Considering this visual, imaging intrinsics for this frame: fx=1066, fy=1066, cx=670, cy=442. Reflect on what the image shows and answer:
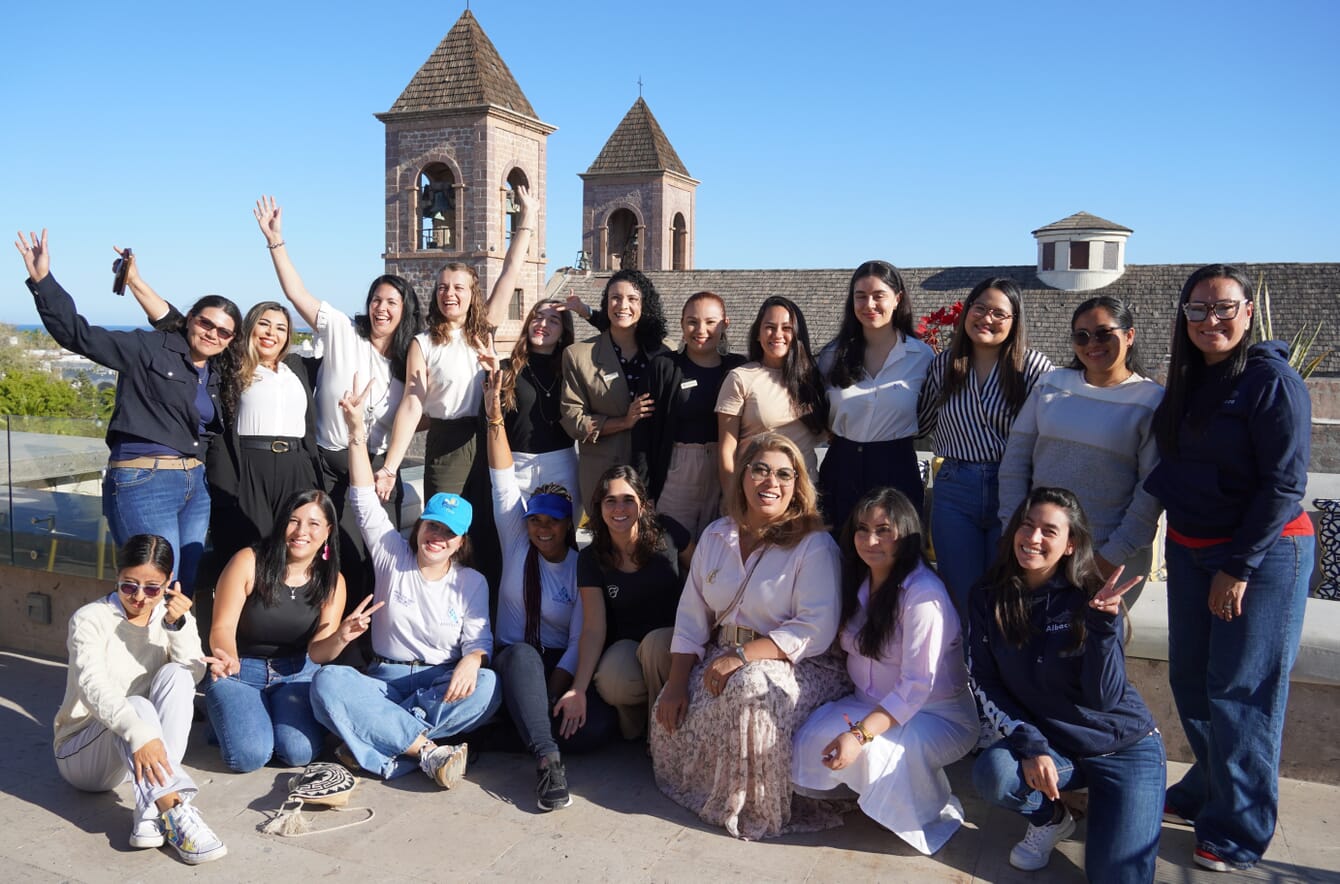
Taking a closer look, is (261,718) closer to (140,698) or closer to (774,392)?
(140,698)

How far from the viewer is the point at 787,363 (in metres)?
4.50

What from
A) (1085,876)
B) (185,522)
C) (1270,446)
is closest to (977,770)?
(1085,876)

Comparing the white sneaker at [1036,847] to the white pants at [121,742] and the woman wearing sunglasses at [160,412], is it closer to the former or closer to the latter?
the white pants at [121,742]

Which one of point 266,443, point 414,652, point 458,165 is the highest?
point 458,165

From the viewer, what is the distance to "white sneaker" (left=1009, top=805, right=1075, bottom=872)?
3.32 metres

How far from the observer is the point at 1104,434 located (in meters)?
3.62

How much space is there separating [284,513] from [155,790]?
1.14 m

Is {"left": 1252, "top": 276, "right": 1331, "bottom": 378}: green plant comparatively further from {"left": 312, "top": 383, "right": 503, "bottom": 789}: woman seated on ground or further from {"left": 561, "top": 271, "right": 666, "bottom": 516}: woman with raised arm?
{"left": 312, "top": 383, "right": 503, "bottom": 789}: woman seated on ground

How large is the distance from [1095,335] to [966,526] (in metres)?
0.84

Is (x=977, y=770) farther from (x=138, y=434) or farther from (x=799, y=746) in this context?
(x=138, y=434)

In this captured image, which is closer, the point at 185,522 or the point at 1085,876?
the point at 1085,876

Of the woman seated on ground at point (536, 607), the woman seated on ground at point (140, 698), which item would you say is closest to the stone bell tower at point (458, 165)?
the woman seated on ground at point (536, 607)

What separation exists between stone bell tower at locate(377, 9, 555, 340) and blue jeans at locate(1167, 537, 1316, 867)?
21.4m

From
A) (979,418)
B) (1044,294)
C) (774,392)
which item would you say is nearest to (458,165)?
(1044,294)
